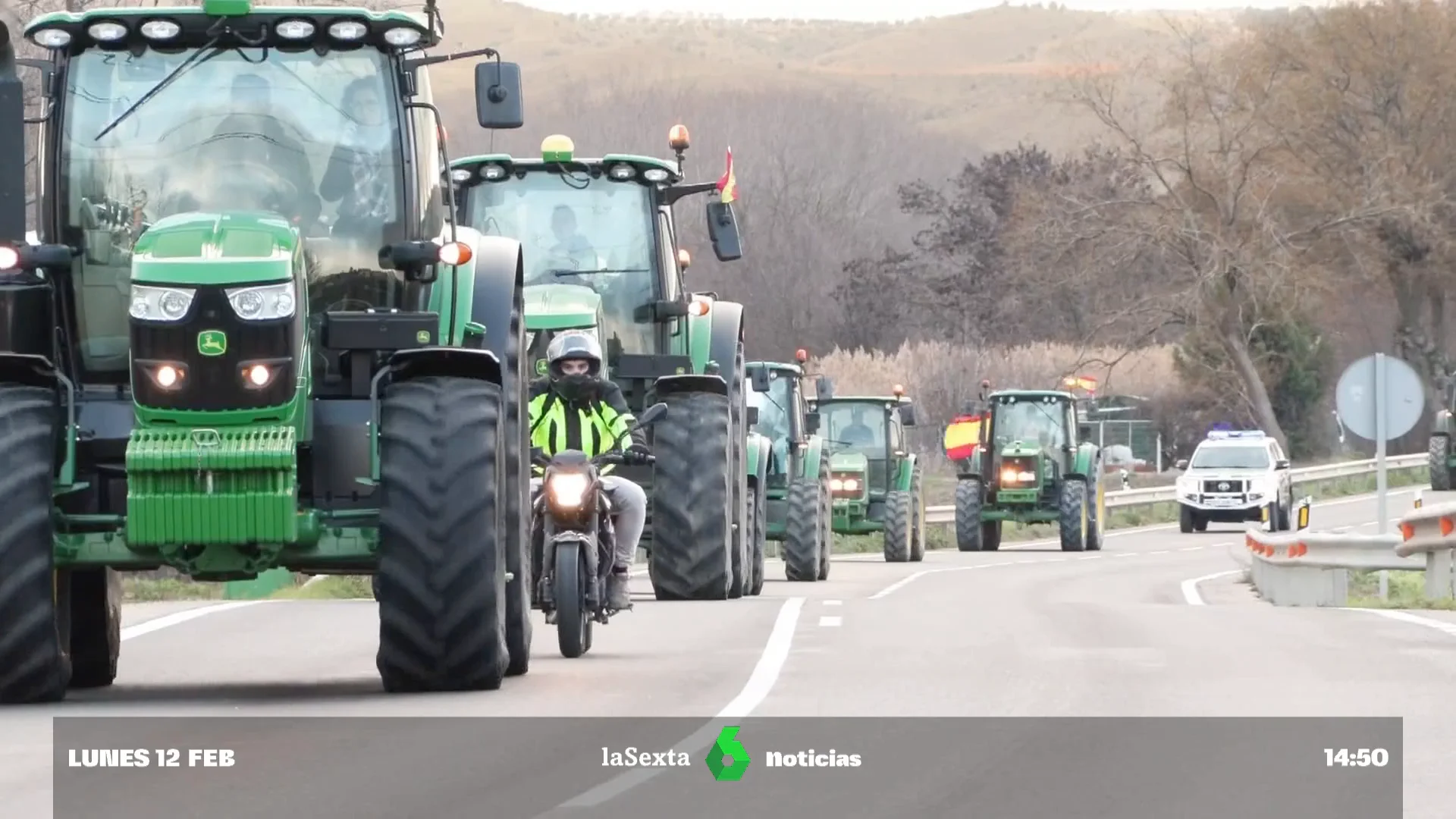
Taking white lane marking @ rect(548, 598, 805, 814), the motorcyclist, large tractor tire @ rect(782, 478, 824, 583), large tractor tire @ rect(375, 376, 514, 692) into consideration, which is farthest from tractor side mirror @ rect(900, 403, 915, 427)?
large tractor tire @ rect(375, 376, 514, 692)

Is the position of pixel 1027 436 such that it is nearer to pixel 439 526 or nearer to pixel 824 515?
pixel 824 515

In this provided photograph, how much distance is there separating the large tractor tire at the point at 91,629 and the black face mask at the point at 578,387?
9.54ft

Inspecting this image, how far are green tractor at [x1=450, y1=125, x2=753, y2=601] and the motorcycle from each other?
5.59m

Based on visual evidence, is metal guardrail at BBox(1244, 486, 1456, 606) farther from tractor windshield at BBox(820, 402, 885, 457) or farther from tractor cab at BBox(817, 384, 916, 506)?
tractor windshield at BBox(820, 402, 885, 457)

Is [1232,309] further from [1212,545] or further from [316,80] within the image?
[316,80]

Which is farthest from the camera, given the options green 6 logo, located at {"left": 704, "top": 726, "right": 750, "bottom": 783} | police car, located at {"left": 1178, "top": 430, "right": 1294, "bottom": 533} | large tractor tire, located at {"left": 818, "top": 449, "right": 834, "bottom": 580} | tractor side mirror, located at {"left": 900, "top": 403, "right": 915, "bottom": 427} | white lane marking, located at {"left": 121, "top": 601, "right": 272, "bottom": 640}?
police car, located at {"left": 1178, "top": 430, "right": 1294, "bottom": 533}

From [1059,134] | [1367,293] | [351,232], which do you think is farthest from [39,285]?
[1059,134]

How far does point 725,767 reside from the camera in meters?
9.48

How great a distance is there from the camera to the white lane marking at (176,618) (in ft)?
58.0

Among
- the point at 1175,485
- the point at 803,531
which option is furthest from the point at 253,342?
the point at 1175,485

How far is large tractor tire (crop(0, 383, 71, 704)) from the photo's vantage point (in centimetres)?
1159

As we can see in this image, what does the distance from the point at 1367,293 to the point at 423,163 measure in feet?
223

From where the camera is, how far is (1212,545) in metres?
45.3

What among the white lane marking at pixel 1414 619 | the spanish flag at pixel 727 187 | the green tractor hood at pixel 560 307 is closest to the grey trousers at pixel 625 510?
the green tractor hood at pixel 560 307
